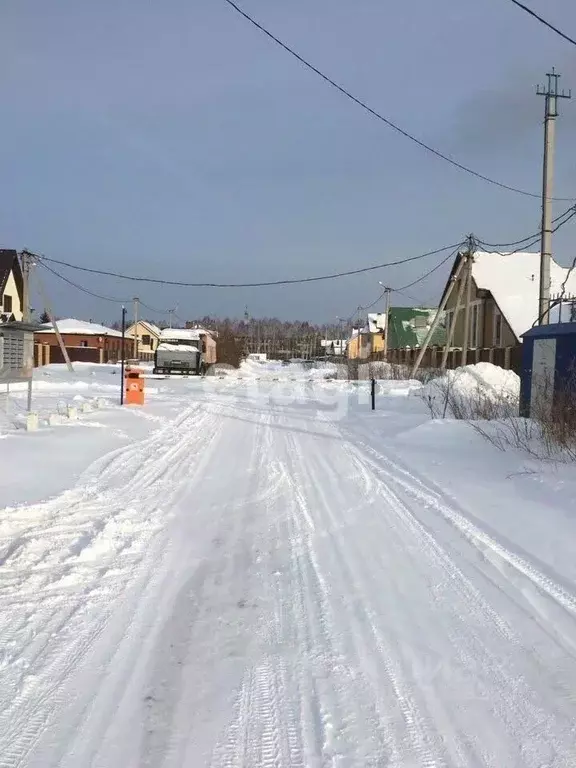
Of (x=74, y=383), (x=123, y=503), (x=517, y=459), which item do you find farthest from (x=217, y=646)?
(x=74, y=383)

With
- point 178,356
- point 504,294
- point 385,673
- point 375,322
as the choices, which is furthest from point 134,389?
point 375,322

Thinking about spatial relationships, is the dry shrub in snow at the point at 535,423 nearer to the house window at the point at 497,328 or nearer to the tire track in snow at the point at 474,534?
the tire track in snow at the point at 474,534

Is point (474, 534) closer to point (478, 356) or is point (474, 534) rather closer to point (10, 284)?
point (478, 356)

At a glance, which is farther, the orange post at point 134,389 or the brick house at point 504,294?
the brick house at point 504,294

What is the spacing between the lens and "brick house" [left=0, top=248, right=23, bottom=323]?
39.7 metres

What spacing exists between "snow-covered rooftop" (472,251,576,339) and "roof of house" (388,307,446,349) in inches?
829

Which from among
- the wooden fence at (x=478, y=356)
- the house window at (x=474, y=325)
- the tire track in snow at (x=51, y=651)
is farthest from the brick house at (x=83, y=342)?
the tire track in snow at (x=51, y=651)

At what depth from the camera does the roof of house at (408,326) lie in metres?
63.5

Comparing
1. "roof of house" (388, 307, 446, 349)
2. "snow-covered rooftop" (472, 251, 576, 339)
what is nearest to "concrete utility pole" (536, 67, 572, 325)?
"snow-covered rooftop" (472, 251, 576, 339)

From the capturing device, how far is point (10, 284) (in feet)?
138

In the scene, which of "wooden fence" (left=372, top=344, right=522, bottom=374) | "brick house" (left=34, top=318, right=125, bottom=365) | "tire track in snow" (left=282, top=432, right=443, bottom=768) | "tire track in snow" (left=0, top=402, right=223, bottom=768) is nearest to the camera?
"tire track in snow" (left=282, top=432, right=443, bottom=768)

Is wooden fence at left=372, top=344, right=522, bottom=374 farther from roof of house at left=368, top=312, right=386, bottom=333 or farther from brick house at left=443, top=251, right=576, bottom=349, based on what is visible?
roof of house at left=368, top=312, right=386, bottom=333

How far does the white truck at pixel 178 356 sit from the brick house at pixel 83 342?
63.7 feet

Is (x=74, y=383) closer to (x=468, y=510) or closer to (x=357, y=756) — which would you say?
(x=468, y=510)
